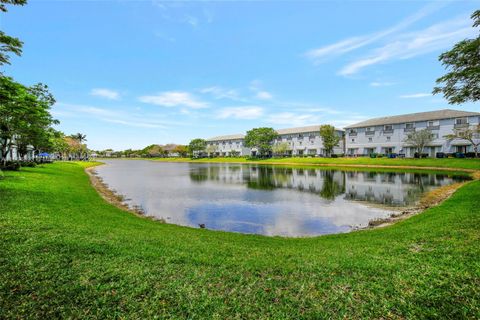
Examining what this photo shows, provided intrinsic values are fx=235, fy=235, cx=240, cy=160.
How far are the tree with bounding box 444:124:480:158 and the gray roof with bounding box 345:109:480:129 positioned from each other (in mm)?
4139

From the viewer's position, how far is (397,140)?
210ft

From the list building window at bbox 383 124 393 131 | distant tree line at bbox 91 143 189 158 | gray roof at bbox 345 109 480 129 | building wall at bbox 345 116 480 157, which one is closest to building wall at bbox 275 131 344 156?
building wall at bbox 345 116 480 157

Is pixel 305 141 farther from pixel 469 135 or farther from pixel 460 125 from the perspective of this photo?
pixel 469 135

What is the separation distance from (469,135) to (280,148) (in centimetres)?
5425

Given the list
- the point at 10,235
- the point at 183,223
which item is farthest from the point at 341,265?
the point at 183,223

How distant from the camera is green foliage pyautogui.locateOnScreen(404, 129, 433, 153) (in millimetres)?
54344

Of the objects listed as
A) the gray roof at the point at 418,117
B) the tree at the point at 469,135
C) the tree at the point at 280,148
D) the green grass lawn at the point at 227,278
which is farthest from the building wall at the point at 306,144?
the green grass lawn at the point at 227,278

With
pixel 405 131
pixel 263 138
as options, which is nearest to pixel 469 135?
pixel 405 131

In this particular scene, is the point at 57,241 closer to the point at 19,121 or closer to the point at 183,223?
the point at 183,223

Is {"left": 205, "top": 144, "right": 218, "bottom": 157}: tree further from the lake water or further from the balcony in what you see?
the lake water

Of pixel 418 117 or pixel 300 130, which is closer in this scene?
pixel 418 117

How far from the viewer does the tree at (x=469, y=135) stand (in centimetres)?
4756

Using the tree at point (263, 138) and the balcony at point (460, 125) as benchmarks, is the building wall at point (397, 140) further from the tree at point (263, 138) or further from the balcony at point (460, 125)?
the tree at point (263, 138)

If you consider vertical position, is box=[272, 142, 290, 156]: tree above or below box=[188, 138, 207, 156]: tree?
below
